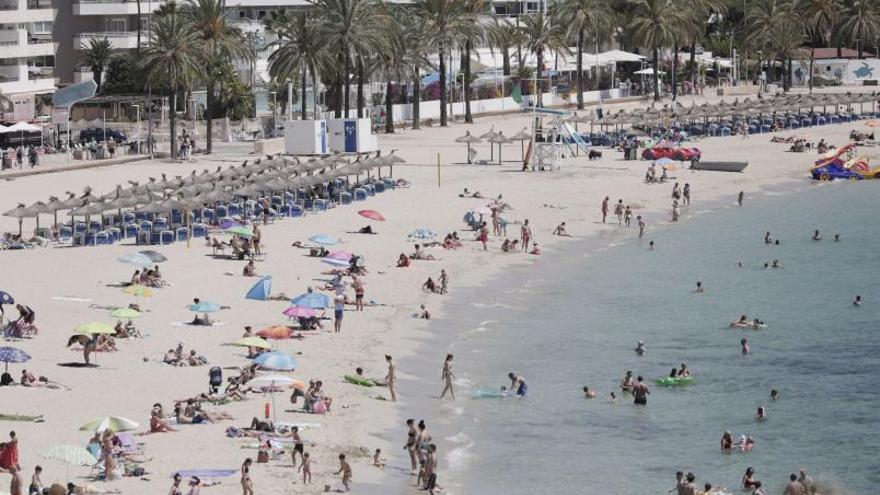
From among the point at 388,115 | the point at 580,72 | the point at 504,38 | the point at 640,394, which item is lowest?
the point at 640,394

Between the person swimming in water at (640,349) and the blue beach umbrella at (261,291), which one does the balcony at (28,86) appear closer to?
the blue beach umbrella at (261,291)

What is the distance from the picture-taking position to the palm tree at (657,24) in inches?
4594

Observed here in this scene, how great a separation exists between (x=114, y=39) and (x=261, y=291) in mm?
68583

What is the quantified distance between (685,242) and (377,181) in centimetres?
1524

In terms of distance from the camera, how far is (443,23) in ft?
328

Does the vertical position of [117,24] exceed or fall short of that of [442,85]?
it exceeds it

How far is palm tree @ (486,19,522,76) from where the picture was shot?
356 ft

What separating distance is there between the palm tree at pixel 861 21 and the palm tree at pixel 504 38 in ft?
106

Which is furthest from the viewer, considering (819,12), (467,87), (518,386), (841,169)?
(819,12)

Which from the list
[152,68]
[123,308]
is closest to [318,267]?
[123,308]

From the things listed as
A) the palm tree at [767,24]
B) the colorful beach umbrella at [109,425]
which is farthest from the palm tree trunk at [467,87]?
the colorful beach umbrella at [109,425]

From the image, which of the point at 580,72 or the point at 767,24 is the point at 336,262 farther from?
the point at 767,24

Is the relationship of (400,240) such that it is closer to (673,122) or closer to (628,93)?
(673,122)

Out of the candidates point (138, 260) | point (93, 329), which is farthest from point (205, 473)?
point (138, 260)
